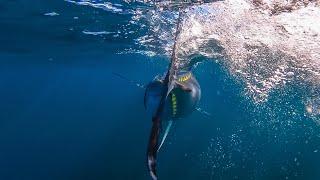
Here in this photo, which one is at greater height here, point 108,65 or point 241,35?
point 241,35

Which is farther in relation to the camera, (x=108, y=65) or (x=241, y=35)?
(x=108, y=65)

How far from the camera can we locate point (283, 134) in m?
101

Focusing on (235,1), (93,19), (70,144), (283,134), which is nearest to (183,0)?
(235,1)

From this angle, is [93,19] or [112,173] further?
[112,173]

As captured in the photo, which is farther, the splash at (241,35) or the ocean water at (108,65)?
the ocean water at (108,65)

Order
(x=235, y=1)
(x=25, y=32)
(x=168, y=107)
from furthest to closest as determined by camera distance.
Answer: (x=25, y=32) < (x=235, y=1) < (x=168, y=107)

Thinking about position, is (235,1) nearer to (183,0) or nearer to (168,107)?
(183,0)

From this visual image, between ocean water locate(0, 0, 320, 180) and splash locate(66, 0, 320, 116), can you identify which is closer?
splash locate(66, 0, 320, 116)

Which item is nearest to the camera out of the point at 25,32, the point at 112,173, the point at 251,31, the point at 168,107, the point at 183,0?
the point at 168,107

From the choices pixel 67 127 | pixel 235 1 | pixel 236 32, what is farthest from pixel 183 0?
pixel 67 127

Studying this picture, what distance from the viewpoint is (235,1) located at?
1062 centimetres

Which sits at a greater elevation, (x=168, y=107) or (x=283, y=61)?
(x=168, y=107)

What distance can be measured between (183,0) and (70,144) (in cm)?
5565

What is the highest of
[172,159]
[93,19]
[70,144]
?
[93,19]
